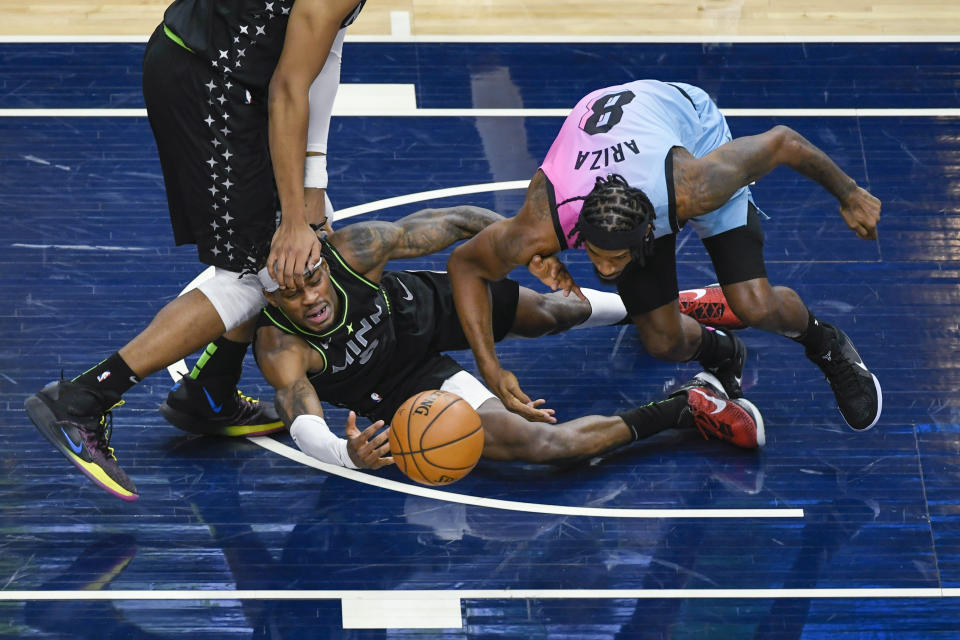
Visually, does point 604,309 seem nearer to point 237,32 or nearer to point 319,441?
point 319,441

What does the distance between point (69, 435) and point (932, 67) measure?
19.0 ft

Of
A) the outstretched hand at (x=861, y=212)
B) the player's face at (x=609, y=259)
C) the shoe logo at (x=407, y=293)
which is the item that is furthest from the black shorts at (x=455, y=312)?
the outstretched hand at (x=861, y=212)

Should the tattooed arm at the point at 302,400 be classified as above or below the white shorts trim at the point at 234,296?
below

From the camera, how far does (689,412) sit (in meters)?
6.06

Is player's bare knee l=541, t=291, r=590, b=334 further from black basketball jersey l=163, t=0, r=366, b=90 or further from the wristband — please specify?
black basketball jersey l=163, t=0, r=366, b=90

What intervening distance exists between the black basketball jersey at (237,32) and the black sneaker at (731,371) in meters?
2.46

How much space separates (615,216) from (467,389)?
1.20m

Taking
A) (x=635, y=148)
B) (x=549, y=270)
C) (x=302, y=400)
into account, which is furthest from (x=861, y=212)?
(x=302, y=400)

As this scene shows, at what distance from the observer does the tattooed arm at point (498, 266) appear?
532 cm

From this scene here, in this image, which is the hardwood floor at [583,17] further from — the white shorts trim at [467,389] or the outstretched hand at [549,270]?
the outstretched hand at [549,270]

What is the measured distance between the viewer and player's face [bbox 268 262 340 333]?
5.31 metres

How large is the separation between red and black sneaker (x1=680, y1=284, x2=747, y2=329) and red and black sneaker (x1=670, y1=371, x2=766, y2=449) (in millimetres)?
496

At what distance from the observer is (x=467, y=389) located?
584cm

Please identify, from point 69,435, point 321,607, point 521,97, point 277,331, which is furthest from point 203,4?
point 521,97
